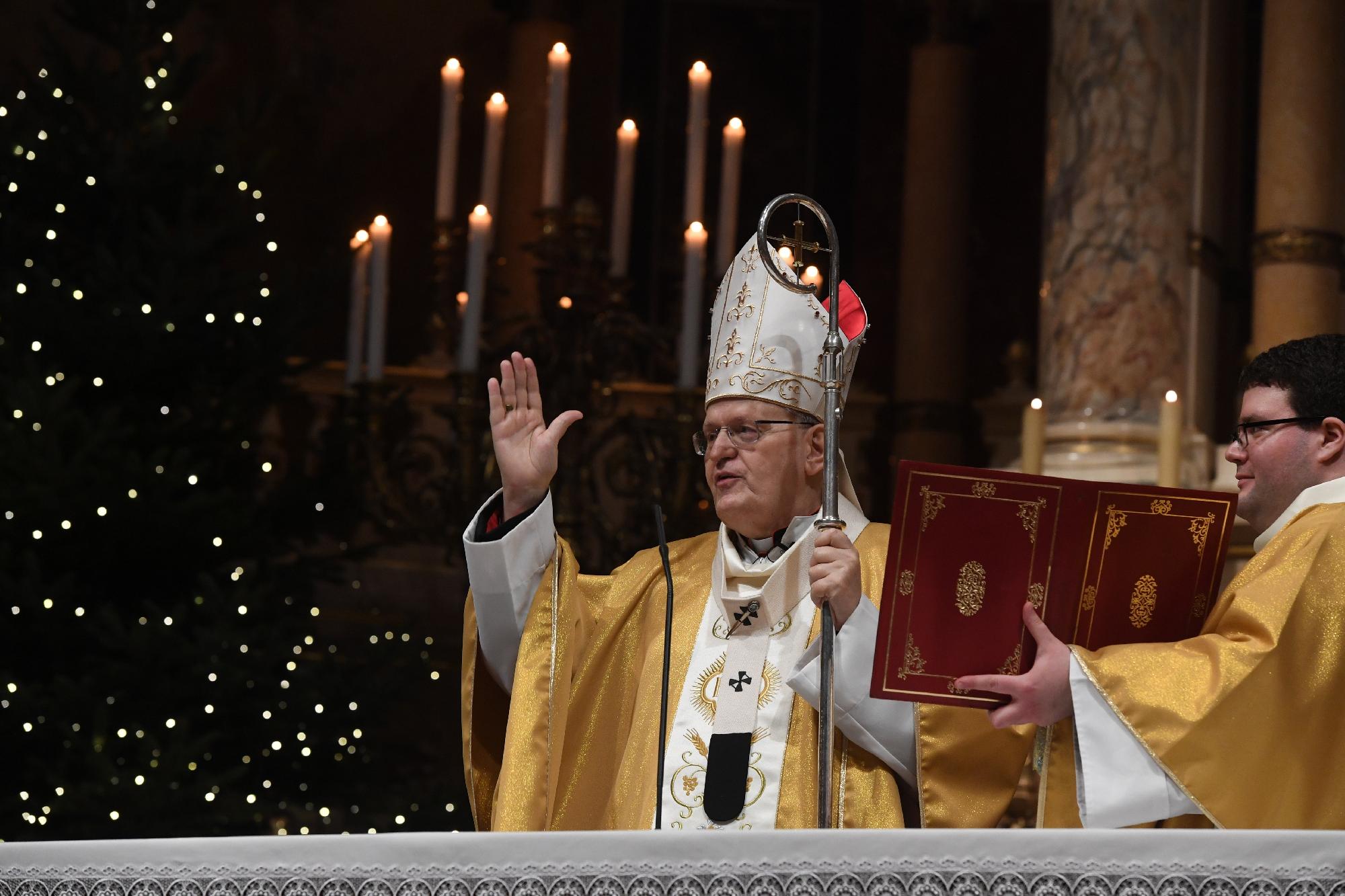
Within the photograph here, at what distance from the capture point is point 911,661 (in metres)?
2.81

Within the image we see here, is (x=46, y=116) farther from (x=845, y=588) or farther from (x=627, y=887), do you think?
(x=627, y=887)

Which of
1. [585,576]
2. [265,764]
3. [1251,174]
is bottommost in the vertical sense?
[265,764]

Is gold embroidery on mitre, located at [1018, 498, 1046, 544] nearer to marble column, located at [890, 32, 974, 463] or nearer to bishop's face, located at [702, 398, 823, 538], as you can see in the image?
bishop's face, located at [702, 398, 823, 538]

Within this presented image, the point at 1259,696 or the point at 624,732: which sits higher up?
the point at 1259,696

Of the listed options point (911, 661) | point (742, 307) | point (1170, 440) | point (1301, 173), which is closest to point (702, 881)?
point (911, 661)

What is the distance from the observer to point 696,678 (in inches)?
135

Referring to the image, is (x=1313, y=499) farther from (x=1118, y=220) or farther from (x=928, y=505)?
(x=1118, y=220)

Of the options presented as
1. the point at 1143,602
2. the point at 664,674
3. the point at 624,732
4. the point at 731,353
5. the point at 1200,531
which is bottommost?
the point at 624,732

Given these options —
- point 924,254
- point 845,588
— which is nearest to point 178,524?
point 845,588

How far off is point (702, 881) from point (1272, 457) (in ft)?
4.24

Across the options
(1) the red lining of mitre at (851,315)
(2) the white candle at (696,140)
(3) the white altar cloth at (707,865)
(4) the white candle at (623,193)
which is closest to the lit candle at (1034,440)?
(2) the white candle at (696,140)

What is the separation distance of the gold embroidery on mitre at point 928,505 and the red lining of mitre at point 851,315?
0.74m

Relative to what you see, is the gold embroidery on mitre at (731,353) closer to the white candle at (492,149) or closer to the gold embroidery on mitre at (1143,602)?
the gold embroidery on mitre at (1143,602)

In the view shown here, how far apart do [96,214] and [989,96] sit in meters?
5.45
